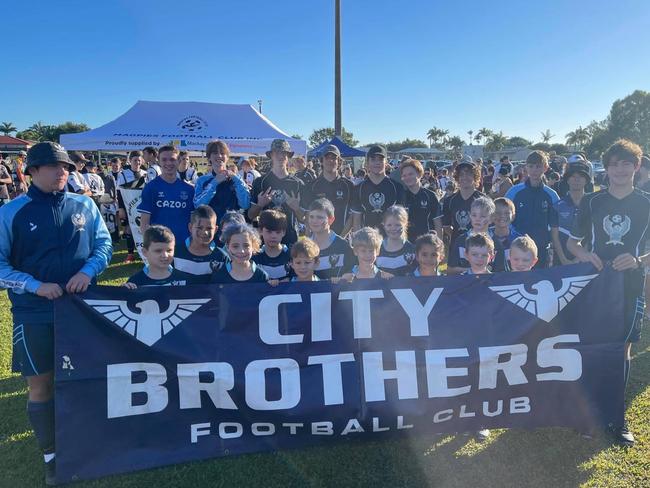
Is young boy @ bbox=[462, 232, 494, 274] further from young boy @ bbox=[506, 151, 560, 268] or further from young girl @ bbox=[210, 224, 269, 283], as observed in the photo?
young girl @ bbox=[210, 224, 269, 283]

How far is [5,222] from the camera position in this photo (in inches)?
107

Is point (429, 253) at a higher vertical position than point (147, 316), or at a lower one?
higher

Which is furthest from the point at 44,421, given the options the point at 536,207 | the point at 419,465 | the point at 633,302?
the point at 536,207

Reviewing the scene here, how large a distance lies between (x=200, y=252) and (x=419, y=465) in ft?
8.11

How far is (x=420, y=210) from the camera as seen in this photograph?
5648 mm

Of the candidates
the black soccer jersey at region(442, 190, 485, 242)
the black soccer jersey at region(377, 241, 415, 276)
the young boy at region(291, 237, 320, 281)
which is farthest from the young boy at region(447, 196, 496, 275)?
the young boy at region(291, 237, 320, 281)

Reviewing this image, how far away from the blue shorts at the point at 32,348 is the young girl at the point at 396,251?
106 inches

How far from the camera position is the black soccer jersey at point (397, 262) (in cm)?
416

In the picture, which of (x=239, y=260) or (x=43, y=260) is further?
(x=239, y=260)

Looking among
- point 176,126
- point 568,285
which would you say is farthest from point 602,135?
point 568,285

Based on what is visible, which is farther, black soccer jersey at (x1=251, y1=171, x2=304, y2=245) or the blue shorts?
black soccer jersey at (x1=251, y1=171, x2=304, y2=245)

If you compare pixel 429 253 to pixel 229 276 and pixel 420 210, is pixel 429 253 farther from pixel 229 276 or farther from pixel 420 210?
pixel 420 210

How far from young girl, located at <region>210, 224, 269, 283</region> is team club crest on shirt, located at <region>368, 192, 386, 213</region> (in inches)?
91.9

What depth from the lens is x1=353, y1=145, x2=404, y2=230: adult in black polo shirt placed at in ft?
18.0
